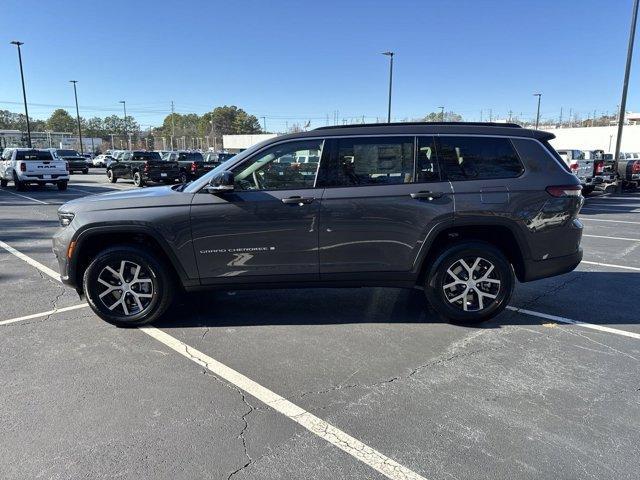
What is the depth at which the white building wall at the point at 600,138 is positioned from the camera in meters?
53.4

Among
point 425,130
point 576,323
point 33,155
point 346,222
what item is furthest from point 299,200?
point 33,155

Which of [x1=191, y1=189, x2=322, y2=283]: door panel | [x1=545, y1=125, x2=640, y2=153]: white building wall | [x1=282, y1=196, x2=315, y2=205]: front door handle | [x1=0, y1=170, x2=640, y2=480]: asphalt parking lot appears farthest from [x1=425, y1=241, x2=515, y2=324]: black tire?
[x1=545, y1=125, x2=640, y2=153]: white building wall

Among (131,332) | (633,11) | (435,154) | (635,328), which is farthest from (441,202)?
(633,11)

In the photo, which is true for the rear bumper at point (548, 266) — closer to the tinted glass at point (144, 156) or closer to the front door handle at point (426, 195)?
the front door handle at point (426, 195)

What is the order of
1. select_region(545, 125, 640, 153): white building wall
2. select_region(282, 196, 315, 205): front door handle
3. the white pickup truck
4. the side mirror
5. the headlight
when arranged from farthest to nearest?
select_region(545, 125, 640, 153): white building wall
the white pickup truck
the headlight
select_region(282, 196, 315, 205): front door handle
the side mirror

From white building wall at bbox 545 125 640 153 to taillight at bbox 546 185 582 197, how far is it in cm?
5252

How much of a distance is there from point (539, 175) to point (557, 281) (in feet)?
7.56

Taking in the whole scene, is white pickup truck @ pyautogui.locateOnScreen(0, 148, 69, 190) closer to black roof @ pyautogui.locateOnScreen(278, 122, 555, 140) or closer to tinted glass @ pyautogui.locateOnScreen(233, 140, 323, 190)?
tinted glass @ pyautogui.locateOnScreen(233, 140, 323, 190)

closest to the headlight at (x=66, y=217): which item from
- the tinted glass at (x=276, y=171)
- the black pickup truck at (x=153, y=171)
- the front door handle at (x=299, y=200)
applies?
the tinted glass at (x=276, y=171)

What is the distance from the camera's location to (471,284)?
4582 millimetres

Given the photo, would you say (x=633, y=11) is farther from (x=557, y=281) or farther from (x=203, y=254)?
(x=203, y=254)

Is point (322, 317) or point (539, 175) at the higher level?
point (539, 175)

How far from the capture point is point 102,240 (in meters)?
4.60

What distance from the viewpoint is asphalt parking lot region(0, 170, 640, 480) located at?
2652 mm
